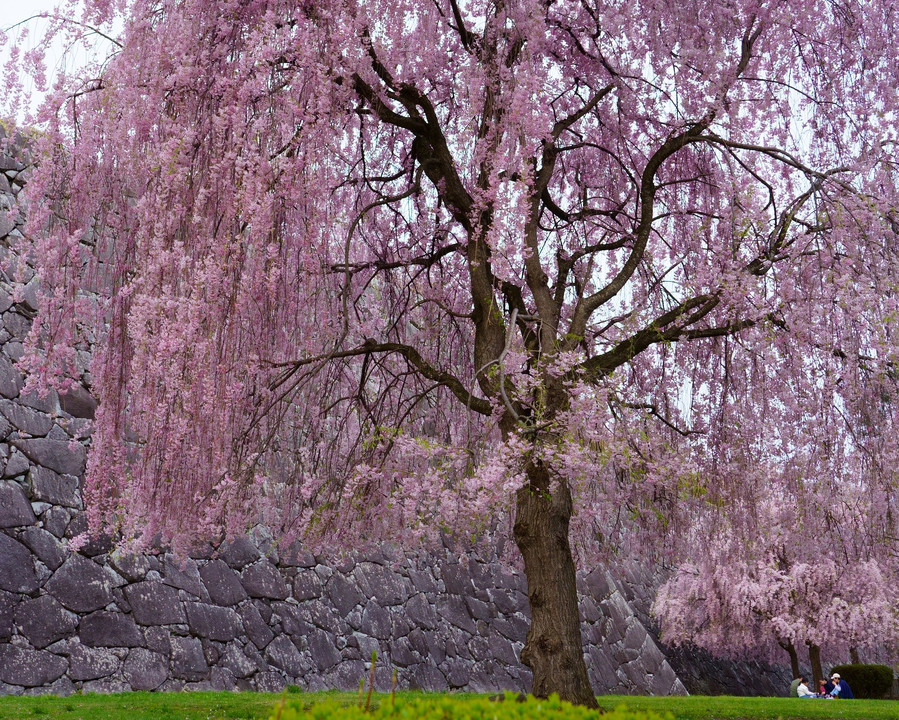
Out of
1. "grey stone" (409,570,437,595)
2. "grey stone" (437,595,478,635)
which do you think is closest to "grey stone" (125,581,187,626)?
"grey stone" (409,570,437,595)

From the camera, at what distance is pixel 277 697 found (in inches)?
435

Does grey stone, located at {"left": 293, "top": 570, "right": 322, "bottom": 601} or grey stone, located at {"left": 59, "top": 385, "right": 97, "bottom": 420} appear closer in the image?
grey stone, located at {"left": 59, "top": 385, "right": 97, "bottom": 420}

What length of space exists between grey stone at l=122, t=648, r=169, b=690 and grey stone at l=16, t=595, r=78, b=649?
85 cm

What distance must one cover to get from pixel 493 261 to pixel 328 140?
150 centimetres

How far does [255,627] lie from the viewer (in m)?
12.3

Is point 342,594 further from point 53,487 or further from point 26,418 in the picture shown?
point 26,418

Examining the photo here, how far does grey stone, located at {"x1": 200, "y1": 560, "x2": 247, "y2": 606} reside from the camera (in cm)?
1221

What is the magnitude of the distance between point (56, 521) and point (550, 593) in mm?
7440

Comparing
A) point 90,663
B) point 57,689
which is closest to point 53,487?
point 90,663

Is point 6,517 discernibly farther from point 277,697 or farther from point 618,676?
point 618,676

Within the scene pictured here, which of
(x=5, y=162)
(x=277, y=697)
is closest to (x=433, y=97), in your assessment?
(x=5, y=162)

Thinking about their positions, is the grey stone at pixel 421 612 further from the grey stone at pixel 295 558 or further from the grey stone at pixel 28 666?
the grey stone at pixel 28 666

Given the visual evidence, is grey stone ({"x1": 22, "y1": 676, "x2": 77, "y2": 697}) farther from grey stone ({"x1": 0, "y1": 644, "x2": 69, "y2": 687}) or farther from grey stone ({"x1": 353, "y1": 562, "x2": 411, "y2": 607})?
grey stone ({"x1": 353, "y1": 562, "x2": 411, "y2": 607})

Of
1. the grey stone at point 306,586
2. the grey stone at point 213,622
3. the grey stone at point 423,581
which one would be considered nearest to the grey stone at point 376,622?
the grey stone at point 306,586
